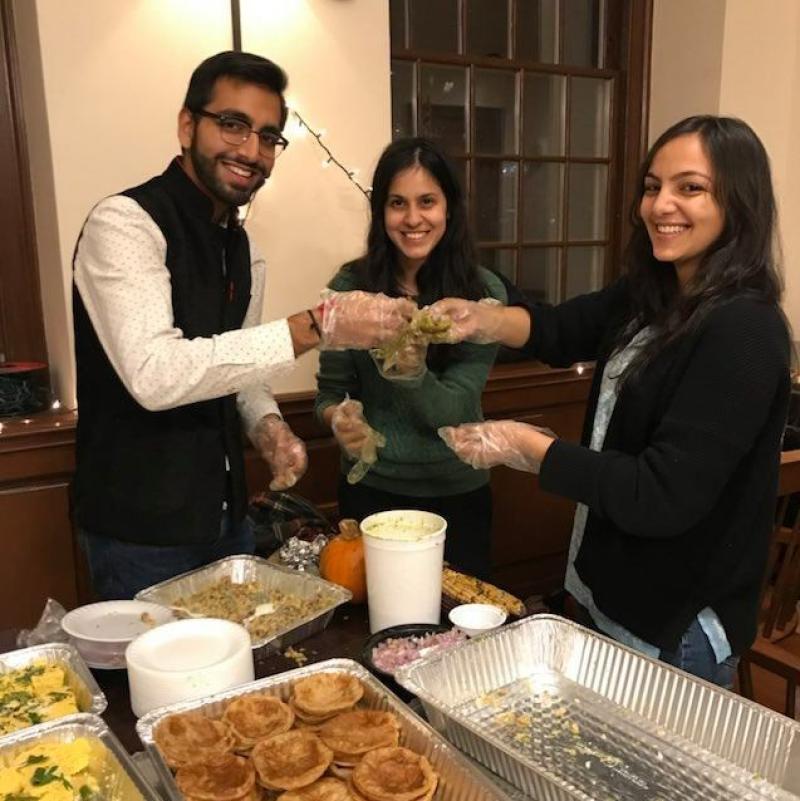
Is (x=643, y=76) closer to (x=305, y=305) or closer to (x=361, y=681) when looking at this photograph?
(x=305, y=305)

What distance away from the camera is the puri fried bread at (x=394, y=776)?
958 millimetres

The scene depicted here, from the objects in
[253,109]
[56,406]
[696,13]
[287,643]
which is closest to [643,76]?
[696,13]

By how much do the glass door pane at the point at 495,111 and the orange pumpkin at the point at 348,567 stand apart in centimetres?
235

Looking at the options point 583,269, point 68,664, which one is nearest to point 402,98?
point 583,269

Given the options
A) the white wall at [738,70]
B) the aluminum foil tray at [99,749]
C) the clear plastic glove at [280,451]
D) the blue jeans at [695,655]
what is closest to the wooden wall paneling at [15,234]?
the clear plastic glove at [280,451]

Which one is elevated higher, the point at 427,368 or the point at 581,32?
the point at 581,32

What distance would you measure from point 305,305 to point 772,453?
1.86 meters

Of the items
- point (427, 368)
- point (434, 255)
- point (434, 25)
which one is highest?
point (434, 25)

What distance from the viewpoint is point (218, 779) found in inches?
38.7

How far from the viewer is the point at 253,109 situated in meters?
1.67

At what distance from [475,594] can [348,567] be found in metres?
0.25

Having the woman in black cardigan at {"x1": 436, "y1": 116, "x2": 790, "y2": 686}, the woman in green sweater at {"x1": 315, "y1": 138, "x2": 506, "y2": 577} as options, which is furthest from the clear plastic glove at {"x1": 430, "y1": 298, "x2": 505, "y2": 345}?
the woman in black cardigan at {"x1": 436, "y1": 116, "x2": 790, "y2": 686}

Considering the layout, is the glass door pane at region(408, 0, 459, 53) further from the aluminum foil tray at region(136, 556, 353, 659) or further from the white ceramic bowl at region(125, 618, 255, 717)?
the white ceramic bowl at region(125, 618, 255, 717)

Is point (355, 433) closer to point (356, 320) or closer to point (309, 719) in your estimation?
point (356, 320)
